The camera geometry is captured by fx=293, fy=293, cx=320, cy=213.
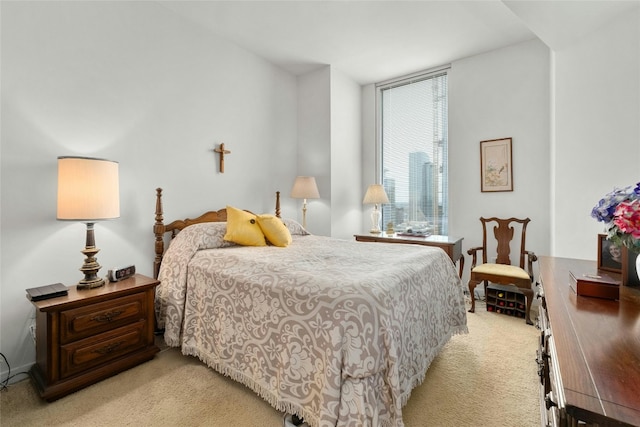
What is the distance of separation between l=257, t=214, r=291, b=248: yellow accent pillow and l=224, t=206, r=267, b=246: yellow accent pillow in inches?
2.0

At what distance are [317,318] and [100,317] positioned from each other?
1.49 metres

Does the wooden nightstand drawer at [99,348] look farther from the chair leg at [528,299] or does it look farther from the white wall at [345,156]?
the chair leg at [528,299]

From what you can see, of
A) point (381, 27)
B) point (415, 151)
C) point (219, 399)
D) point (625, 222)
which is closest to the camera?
point (625, 222)

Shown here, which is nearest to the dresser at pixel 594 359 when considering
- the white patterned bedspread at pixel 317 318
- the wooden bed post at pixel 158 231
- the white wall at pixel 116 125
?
the white patterned bedspread at pixel 317 318

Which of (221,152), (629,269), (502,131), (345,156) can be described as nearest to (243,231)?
(221,152)

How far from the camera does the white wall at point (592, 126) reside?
1.95m

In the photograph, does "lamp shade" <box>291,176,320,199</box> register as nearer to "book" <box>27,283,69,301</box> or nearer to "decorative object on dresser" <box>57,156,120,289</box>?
"decorative object on dresser" <box>57,156,120,289</box>

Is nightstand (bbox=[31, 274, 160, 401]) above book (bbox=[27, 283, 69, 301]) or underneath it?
underneath

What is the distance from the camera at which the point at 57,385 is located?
1.72m

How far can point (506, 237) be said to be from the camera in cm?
336

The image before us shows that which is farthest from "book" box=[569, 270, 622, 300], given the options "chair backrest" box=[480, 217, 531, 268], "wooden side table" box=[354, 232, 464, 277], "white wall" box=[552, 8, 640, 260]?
"chair backrest" box=[480, 217, 531, 268]

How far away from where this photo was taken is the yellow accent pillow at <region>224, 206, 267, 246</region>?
263 cm

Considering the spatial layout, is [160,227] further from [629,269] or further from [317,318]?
[629,269]

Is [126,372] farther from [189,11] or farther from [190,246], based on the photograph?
[189,11]
